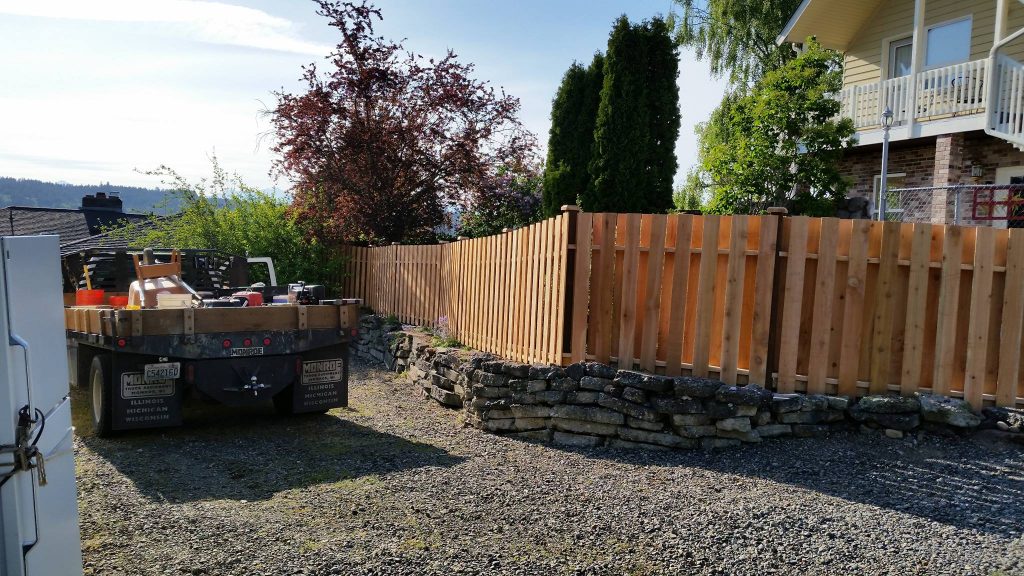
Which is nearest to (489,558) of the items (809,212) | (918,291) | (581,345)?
(581,345)

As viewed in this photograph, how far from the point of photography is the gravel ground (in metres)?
3.94

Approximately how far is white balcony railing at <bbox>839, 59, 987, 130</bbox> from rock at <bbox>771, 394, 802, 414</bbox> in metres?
11.1

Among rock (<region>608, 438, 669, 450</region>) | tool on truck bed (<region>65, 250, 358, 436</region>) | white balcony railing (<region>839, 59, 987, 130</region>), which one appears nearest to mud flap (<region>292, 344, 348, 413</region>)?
tool on truck bed (<region>65, 250, 358, 436</region>)

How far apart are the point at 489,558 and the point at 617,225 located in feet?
11.7

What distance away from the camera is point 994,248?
596cm

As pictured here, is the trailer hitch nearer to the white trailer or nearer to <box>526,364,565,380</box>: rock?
the white trailer

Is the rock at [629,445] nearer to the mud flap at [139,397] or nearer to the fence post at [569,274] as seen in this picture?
the fence post at [569,274]

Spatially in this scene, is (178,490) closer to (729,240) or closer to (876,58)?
(729,240)

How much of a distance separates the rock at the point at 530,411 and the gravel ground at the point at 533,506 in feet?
1.06

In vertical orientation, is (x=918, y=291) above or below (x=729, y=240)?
below

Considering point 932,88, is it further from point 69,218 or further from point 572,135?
point 69,218

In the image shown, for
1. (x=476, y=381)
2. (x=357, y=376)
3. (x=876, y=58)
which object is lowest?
(x=357, y=376)

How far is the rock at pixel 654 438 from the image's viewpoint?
6098mm

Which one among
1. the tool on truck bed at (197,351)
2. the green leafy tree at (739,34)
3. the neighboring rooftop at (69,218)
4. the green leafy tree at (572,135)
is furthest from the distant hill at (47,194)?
the tool on truck bed at (197,351)
